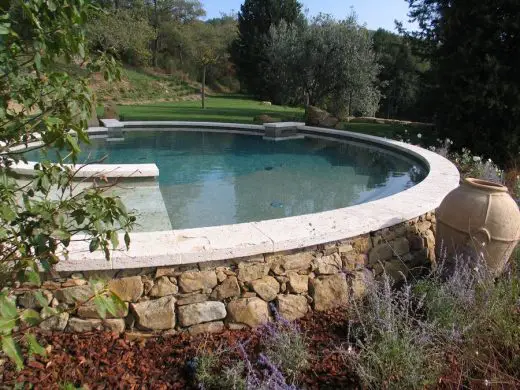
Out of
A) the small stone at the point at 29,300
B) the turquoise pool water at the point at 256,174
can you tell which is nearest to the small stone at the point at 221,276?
the small stone at the point at 29,300

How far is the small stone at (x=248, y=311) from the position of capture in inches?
107

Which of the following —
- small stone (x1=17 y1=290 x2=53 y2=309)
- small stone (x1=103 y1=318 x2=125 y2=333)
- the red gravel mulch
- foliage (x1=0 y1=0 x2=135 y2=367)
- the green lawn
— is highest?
foliage (x1=0 y1=0 x2=135 y2=367)

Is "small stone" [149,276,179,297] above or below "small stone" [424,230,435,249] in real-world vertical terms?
above

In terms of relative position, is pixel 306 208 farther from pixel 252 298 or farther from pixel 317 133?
pixel 317 133

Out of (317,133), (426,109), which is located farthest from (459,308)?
(317,133)

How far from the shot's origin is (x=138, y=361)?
241 centimetres

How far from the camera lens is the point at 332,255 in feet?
9.95

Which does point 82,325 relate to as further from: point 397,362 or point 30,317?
point 397,362

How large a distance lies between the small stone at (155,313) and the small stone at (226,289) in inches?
11.1

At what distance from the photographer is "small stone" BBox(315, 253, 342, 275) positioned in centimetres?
296

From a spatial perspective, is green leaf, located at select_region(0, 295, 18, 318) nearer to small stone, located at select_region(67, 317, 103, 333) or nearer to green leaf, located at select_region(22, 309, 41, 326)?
green leaf, located at select_region(22, 309, 41, 326)

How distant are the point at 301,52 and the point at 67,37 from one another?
1758 centimetres

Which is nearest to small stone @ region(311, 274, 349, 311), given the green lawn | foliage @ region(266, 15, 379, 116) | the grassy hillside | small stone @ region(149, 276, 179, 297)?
small stone @ region(149, 276, 179, 297)

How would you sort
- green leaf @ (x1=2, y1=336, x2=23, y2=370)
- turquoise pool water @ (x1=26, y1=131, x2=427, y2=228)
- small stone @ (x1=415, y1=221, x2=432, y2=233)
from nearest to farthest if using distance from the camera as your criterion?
green leaf @ (x1=2, y1=336, x2=23, y2=370) → small stone @ (x1=415, y1=221, x2=432, y2=233) → turquoise pool water @ (x1=26, y1=131, x2=427, y2=228)
